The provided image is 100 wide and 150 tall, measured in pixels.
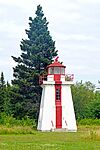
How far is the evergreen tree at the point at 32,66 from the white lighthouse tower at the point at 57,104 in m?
12.2

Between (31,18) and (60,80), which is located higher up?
(31,18)

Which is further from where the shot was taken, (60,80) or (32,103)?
(32,103)

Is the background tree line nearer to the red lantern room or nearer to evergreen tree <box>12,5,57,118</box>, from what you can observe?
evergreen tree <box>12,5,57,118</box>

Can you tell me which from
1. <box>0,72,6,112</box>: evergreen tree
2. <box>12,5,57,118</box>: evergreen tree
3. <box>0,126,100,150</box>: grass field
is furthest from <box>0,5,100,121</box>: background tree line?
<box>0,126,100,150</box>: grass field

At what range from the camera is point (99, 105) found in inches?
2665

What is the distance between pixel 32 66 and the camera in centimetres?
6588

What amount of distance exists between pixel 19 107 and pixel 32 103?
1.78m

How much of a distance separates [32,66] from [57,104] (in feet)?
53.8

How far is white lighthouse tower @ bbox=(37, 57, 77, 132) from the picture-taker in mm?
50062

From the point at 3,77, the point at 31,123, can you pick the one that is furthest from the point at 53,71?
the point at 3,77

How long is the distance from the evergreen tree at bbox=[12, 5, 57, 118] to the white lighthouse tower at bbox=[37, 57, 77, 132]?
1224cm

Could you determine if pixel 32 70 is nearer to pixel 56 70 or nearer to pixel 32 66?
pixel 32 66

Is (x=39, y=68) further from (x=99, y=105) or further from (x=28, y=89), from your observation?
(x=99, y=105)

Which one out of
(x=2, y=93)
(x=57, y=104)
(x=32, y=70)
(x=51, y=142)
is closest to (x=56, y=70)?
(x=57, y=104)
